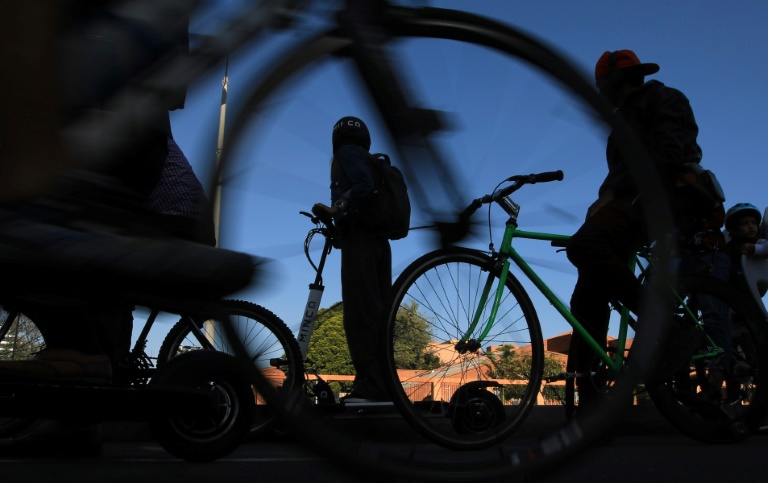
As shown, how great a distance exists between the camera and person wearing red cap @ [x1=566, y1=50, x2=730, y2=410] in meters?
3.02

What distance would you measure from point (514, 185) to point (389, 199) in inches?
13.3

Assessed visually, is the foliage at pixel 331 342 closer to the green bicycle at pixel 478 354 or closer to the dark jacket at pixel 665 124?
the green bicycle at pixel 478 354

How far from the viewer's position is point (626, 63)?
346cm

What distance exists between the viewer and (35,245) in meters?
1.32

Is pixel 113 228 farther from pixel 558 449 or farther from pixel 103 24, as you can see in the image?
pixel 558 449

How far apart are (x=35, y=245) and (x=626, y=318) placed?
99.2 inches

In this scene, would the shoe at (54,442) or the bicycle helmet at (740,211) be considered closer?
the shoe at (54,442)

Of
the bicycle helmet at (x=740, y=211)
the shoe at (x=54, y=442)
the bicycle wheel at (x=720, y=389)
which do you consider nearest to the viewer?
the shoe at (x=54, y=442)

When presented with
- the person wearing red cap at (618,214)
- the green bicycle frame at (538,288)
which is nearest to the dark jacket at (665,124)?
the person wearing red cap at (618,214)

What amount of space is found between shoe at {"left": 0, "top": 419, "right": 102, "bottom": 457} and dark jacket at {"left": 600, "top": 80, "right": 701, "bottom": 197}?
2615 mm

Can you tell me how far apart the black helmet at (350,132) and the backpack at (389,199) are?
0.18ft

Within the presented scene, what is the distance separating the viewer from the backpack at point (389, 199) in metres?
1.92

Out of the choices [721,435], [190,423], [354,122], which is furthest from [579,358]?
[354,122]

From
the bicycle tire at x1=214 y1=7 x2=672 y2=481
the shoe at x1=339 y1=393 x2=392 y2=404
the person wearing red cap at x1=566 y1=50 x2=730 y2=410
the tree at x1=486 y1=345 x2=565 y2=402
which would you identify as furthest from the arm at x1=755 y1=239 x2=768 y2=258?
the bicycle tire at x1=214 y1=7 x2=672 y2=481
